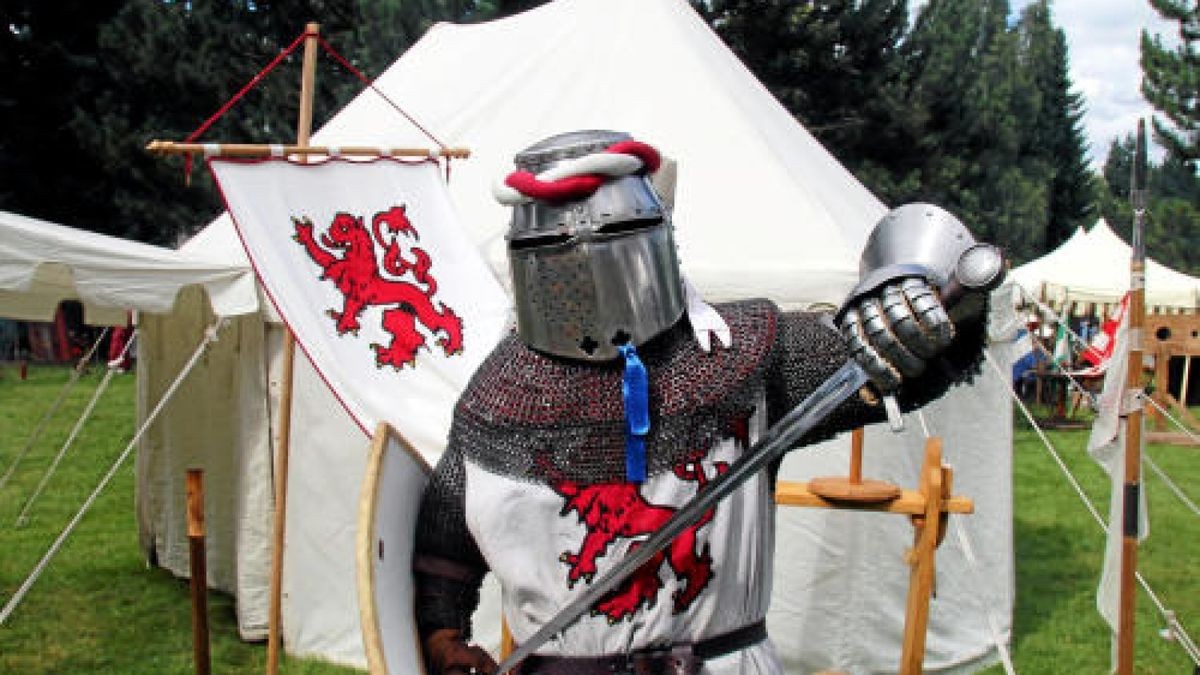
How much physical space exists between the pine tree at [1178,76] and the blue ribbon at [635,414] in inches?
885

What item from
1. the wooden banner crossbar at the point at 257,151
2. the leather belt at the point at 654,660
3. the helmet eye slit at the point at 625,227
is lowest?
the leather belt at the point at 654,660

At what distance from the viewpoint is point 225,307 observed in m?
4.63

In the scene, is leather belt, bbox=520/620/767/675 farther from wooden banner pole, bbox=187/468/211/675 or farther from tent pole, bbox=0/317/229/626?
tent pole, bbox=0/317/229/626

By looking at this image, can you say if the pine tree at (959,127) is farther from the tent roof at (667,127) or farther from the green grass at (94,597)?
the green grass at (94,597)

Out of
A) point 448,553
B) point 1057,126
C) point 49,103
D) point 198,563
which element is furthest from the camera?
point 1057,126

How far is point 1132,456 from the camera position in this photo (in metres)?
3.54

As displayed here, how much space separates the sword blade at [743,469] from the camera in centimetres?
181

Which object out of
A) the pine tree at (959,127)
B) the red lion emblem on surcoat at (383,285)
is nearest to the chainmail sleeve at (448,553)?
the red lion emblem on surcoat at (383,285)

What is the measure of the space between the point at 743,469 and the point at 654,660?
0.38 metres

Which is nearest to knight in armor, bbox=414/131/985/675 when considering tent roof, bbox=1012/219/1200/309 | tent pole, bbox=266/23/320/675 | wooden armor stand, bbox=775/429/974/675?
wooden armor stand, bbox=775/429/974/675


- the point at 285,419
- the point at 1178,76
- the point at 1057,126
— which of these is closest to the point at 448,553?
the point at 285,419

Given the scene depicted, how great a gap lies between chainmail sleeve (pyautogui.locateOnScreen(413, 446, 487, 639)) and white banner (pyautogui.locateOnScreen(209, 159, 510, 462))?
4.46ft

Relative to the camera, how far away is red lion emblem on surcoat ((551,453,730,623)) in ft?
6.25

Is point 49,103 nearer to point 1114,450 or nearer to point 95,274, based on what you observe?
point 95,274
